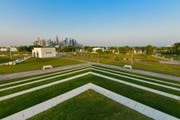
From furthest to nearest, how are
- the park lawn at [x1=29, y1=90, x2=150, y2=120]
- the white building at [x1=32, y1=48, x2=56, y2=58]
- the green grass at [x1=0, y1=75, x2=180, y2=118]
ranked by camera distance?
the white building at [x1=32, y1=48, x2=56, y2=58]
the green grass at [x1=0, y1=75, x2=180, y2=118]
the park lawn at [x1=29, y1=90, x2=150, y2=120]

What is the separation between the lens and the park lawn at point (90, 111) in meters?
Answer: 5.48

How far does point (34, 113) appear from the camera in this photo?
5941 mm

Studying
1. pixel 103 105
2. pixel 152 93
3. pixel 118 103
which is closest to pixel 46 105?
pixel 103 105

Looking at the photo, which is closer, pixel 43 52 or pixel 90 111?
pixel 90 111

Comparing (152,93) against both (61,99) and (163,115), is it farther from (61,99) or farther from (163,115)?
(61,99)

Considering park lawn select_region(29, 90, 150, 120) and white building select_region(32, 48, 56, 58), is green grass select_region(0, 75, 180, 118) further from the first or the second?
white building select_region(32, 48, 56, 58)

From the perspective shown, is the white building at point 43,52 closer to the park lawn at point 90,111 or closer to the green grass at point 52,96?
the green grass at point 52,96

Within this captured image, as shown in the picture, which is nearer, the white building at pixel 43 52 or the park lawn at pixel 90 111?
the park lawn at pixel 90 111

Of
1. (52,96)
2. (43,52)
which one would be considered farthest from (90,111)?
(43,52)

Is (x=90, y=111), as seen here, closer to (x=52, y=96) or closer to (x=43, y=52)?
(x=52, y=96)

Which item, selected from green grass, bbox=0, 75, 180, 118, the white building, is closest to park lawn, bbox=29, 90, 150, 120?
green grass, bbox=0, 75, 180, 118

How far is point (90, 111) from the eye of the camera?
19.6 feet

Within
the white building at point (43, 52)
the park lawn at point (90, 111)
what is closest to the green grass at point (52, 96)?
the park lawn at point (90, 111)

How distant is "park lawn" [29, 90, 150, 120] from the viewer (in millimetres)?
5484
